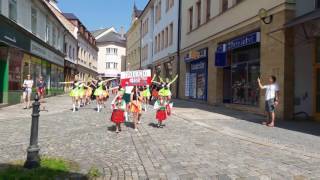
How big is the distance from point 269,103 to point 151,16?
36805mm

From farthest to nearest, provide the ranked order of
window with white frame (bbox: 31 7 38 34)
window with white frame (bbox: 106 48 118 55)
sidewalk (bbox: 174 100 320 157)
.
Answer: window with white frame (bbox: 106 48 118 55), window with white frame (bbox: 31 7 38 34), sidewalk (bbox: 174 100 320 157)

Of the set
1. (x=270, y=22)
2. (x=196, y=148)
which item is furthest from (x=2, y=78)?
(x=196, y=148)

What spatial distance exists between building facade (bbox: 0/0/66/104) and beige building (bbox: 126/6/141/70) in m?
28.0

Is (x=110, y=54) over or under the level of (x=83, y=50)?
over

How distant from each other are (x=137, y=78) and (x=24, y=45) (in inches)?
496

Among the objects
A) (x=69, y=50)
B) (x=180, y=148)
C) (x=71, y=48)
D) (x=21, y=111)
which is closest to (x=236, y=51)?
(x=21, y=111)

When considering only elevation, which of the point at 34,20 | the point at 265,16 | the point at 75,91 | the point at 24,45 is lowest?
the point at 75,91

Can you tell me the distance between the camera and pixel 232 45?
20.2 metres

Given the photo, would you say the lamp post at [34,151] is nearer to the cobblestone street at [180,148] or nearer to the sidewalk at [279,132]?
the cobblestone street at [180,148]

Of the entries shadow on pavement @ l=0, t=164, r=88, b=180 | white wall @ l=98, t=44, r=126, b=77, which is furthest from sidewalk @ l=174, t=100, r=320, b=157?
white wall @ l=98, t=44, r=126, b=77

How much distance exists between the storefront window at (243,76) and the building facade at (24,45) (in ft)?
35.6

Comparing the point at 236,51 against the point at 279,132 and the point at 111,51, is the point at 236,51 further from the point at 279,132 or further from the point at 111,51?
the point at 111,51

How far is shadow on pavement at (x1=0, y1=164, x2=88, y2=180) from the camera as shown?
587cm

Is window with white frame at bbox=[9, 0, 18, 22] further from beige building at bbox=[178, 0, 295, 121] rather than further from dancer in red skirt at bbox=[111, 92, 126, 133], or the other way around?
dancer in red skirt at bbox=[111, 92, 126, 133]
